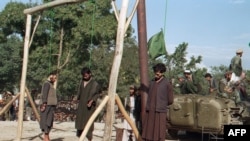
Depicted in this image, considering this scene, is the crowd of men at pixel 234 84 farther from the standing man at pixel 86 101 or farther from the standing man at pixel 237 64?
the standing man at pixel 86 101

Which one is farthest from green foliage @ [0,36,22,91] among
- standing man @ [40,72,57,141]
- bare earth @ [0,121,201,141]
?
standing man @ [40,72,57,141]

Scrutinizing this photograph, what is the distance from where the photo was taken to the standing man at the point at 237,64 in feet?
37.7

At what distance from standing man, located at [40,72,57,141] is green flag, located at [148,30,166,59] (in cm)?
246

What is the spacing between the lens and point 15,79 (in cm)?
4275

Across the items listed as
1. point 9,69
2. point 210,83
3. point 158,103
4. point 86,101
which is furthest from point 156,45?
point 9,69

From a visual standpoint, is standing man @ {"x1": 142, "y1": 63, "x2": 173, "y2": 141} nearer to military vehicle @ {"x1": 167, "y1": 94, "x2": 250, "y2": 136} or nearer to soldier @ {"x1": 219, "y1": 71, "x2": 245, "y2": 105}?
military vehicle @ {"x1": 167, "y1": 94, "x2": 250, "y2": 136}

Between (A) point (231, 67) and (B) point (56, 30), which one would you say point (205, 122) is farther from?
(B) point (56, 30)

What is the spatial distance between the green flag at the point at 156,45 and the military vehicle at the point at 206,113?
7.77ft

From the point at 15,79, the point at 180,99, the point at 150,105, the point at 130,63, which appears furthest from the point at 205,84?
the point at 15,79

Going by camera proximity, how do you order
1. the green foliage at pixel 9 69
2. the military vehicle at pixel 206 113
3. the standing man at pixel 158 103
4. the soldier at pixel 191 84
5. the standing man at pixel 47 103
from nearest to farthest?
the standing man at pixel 158 103 → the standing man at pixel 47 103 → the military vehicle at pixel 206 113 → the soldier at pixel 191 84 → the green foliage at pixel 9 69

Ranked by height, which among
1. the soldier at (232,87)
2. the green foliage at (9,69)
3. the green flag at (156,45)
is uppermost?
the green foliage at (9,69)

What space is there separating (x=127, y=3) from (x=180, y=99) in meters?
4.77

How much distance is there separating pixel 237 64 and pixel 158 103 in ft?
14.0

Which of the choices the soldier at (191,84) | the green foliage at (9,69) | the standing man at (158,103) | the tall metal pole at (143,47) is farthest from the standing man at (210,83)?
the green foliage at (9,69)
